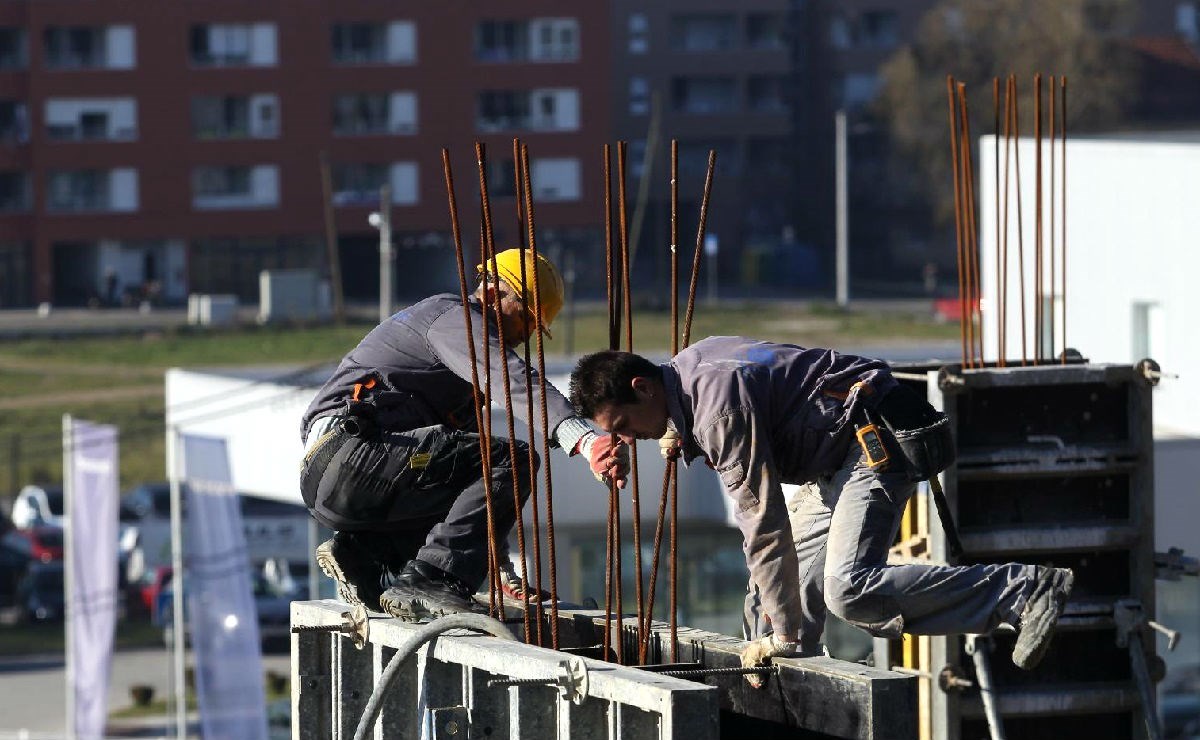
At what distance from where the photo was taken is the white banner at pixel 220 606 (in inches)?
854

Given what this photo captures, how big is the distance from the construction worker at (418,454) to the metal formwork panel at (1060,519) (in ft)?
7.55

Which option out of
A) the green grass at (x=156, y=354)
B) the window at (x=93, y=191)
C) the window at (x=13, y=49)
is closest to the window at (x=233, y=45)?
the window at (x=93, y=191)

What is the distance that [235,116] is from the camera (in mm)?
74188

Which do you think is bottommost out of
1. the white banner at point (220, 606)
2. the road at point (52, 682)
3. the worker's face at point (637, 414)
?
the road at point (52, 682)

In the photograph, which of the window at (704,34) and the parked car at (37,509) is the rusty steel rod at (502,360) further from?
the window at (704,34)

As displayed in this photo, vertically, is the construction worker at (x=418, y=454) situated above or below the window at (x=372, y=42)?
below

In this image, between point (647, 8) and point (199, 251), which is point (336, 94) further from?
point (647, 8)

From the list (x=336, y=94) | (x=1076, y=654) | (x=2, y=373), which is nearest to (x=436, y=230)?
(x=336, y=94)

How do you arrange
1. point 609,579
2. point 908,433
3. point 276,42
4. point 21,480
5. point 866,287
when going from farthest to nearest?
point 866,287, point 276,42, point 21,480, point 908,433, point 609,579

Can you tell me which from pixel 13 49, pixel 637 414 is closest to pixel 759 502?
pixel 637 414

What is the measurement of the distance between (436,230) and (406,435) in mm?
69832

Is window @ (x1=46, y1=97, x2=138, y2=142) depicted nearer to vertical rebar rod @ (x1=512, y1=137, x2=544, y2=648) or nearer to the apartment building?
the apartment building

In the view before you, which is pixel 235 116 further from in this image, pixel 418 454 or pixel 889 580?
pixel 889 580

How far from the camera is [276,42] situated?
243 ft
